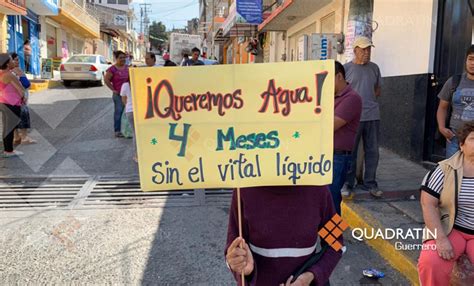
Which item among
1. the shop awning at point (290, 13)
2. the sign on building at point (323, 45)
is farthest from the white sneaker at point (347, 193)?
the shop awning at point (290, 13)

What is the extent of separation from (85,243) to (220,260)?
1371 millimetres

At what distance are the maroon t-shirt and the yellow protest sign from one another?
2074 mm

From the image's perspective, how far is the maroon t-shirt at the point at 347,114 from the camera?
12.6 ft

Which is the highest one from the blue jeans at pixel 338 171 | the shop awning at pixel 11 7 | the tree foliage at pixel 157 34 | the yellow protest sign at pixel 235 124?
the tree foliage at pixel 157 34

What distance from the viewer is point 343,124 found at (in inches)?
153

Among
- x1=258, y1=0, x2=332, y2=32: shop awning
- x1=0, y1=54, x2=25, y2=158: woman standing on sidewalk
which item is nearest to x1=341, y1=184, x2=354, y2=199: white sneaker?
x1=0, y1=54, x2=25, y2=158: woman standing on sidewalk

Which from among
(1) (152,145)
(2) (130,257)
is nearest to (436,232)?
(1) (152,145)

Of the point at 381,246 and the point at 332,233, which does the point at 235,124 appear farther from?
the point at 381,246

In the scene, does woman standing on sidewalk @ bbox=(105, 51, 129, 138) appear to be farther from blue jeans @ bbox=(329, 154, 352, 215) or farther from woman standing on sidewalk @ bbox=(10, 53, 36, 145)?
blue jeans @ bbox=(329, 154, 352, 215)

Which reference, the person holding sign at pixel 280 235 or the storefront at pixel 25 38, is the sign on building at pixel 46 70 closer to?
the storefront at pixel 25 38

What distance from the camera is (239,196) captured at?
1894 mm

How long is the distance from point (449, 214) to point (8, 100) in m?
7.12

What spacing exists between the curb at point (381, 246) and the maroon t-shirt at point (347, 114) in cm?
95

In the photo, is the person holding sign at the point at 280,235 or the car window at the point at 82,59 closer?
the person holding sign at the point at 280,235
